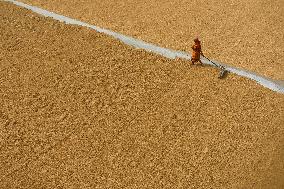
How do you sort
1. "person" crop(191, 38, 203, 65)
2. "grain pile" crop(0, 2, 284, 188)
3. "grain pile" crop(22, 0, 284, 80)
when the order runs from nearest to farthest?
"grain pile" crop(0, 2, 284, 188) → "person" crop(191, 38, 203, 65) → "grain pile" crop(22, 0, 284, 80)

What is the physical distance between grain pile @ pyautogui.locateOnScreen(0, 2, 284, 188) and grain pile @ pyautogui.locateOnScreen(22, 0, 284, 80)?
1546 millimetres

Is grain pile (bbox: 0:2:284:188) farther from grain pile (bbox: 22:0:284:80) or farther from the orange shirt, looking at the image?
grain pile (bbox: 22:0:284:80)

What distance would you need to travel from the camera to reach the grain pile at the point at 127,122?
10828 millimetres

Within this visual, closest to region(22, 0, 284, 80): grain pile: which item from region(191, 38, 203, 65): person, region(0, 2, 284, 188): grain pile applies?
region(191, 38, 203, 65): person

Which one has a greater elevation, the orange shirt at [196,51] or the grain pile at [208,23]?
the orange shirt at [196,51]

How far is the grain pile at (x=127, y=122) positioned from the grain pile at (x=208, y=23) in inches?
60.9

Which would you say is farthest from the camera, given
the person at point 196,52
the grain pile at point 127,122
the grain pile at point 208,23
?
the grain pile at point 208,23

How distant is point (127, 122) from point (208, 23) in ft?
23.8

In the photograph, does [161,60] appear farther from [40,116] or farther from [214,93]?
[40,116]

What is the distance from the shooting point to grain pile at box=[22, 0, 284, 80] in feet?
49.9

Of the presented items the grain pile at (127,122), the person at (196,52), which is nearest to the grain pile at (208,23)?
the person at (196,52)

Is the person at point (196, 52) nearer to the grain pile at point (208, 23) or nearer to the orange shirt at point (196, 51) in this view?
the orange shirt at point (196, 51)

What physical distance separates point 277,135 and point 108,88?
575 centimetres

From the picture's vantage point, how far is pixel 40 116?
12852 mm
